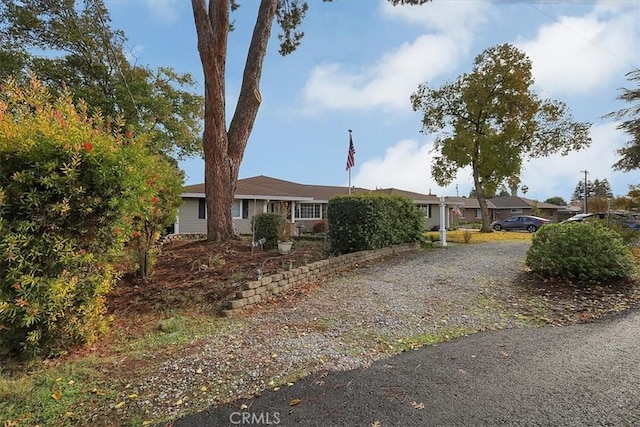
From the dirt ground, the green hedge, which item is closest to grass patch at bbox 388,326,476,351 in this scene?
the dirt ground

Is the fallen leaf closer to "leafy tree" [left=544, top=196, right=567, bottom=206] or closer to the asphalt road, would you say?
the asphalt road

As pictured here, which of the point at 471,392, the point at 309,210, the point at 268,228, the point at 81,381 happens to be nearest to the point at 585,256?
the point at 471,392

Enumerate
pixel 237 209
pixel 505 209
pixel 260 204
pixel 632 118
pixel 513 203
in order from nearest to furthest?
pixel 632 118 → pixel 237 209 → pixel 260 204 → pixel 513 203 → pixel 505 209

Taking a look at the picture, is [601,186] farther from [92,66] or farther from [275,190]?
[92,66]

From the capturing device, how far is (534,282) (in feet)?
23.0

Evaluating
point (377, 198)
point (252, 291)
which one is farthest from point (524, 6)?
point (252, 291)

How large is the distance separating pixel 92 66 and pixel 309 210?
14340mm

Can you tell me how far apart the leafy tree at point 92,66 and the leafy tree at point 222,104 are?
9.96ft

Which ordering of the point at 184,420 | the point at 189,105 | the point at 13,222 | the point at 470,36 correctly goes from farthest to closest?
1. the point at 189,105
2. the point at 470,36
3. the point at 13,222
4. the point at 184,420

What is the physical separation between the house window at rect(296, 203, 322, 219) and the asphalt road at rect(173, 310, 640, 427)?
19.6 meters

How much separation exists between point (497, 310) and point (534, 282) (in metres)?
2.32

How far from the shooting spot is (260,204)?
786 inches

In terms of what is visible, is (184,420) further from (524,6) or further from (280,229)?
(524,6)

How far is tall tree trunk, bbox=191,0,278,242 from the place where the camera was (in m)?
10.2
